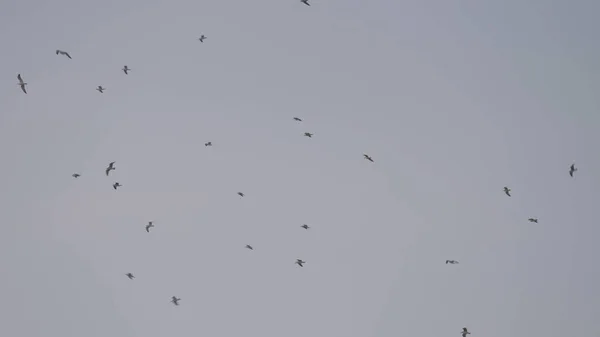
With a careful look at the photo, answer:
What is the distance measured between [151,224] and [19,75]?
24503 mm

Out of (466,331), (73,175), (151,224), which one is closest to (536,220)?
(466,331)

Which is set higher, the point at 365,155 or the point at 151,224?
the point at 365,155

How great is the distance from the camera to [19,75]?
102 meters

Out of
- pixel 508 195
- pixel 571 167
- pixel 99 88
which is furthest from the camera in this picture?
pixel 99 88

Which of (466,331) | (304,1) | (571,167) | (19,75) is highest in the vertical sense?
(304,1)

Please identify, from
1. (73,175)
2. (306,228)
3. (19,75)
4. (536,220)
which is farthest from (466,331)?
(19,75)

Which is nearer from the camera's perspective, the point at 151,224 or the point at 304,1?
the point at 304,1

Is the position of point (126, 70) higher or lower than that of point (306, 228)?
higher

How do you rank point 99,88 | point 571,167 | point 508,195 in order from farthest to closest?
1. point 99,88
2. point 508,195
3. point 571,167

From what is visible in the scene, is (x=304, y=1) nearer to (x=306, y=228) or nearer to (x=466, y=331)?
(x=306, y=228)

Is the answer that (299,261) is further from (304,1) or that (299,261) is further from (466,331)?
(304,1)

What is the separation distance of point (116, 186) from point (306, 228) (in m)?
23.1

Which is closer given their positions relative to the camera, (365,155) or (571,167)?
(571,167)

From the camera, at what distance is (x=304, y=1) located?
91000 mm
